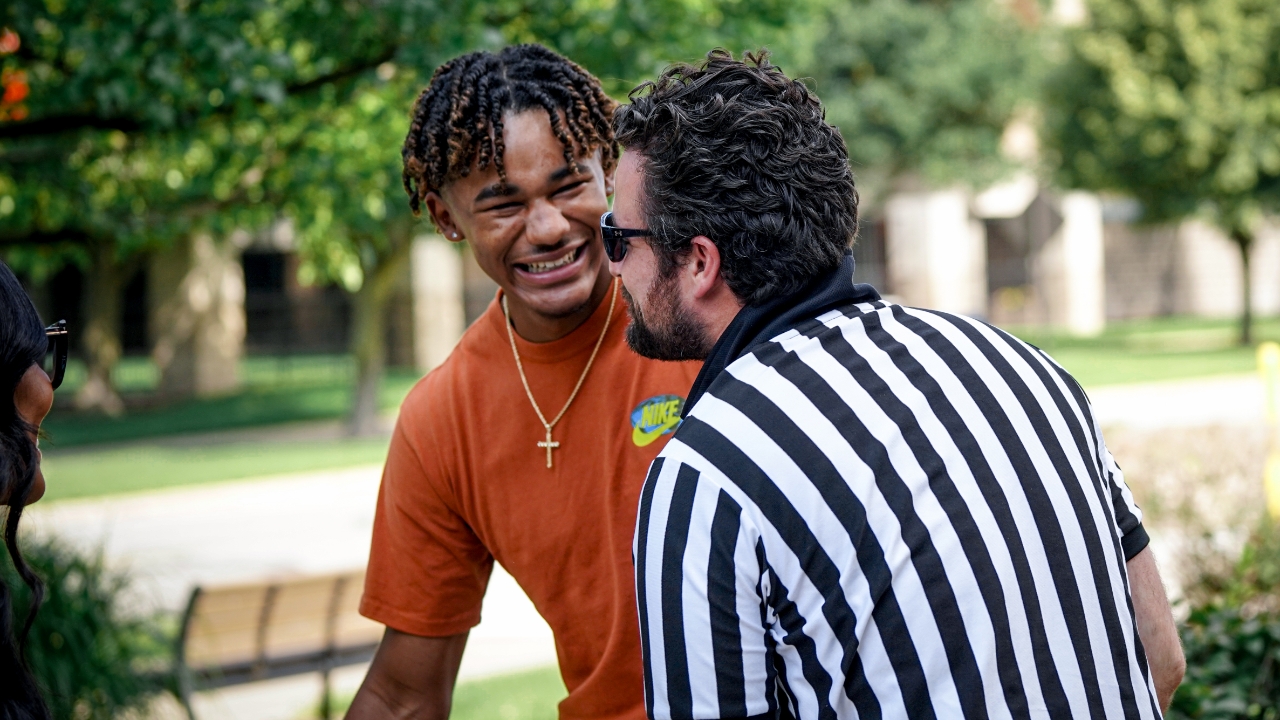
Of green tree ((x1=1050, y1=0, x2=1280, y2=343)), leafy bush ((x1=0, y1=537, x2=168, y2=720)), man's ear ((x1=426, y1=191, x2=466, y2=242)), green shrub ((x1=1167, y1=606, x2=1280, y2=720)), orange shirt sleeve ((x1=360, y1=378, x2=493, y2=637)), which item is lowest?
leafy bush ((x1=0, y1=537, x2=168, y2=720))

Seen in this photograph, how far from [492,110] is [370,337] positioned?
15.8 m

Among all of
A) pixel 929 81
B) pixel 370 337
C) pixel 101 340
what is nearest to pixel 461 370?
pixel 370 337

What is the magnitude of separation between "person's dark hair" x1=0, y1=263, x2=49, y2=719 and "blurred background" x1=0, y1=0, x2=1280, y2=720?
2.66 meters

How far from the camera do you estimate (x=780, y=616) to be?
1624 mm

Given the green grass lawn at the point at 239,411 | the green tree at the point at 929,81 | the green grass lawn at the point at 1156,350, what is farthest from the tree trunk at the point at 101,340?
the green grass lawn at the point at 1156,350

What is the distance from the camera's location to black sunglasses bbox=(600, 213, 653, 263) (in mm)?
1952

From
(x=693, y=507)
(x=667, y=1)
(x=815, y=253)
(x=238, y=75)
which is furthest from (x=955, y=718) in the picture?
(x=667, y=1)

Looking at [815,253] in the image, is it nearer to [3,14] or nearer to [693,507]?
[693,507]

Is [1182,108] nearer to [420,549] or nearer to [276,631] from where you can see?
[276,631]

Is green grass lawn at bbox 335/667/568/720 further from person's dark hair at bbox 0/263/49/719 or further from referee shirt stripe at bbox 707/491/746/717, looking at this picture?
referee shirt stripe at bbox 707/491/746/717

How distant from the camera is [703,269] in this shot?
1.86m

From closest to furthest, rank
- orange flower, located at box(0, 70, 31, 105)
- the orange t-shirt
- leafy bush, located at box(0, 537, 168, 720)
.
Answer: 1. the orange t-shirt
2. leafy bush, located at box(0, 537, 168, 720)
3. orange flower, located at box(0, 70, 31, 105)

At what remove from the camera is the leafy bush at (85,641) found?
4.88m

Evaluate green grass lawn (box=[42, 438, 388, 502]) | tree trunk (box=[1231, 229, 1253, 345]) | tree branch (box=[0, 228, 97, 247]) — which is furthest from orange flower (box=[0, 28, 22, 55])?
tree trunk (box=[1231, 229, 1253, 345])
